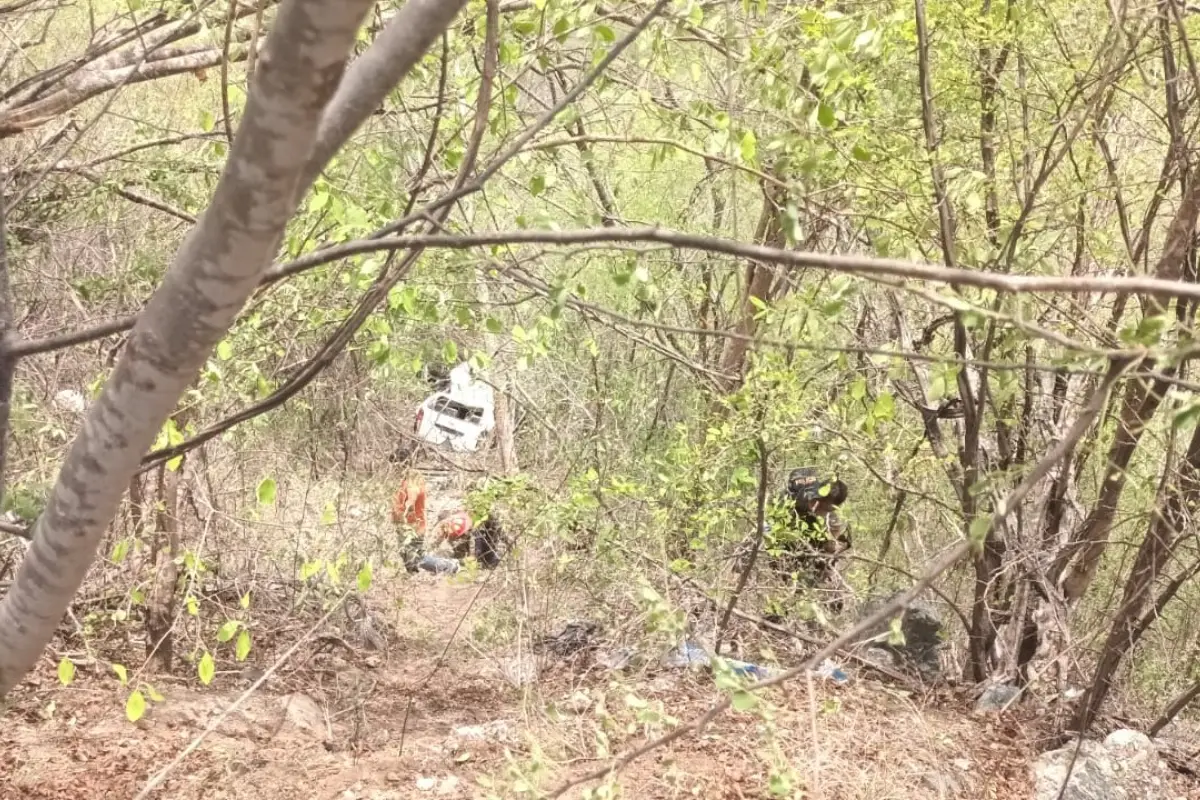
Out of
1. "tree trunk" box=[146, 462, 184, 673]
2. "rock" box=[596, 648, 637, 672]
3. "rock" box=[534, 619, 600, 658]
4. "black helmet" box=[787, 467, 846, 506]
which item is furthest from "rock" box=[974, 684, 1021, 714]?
"tree trunk" box=[146, 462, 184, 673]

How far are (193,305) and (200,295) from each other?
0.02 m

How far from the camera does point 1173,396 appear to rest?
134cm

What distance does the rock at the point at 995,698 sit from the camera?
4879 mm

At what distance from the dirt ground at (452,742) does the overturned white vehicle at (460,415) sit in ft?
10.8

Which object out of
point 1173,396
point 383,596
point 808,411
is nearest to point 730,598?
point 808,411

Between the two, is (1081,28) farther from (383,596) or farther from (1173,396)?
(383,596)

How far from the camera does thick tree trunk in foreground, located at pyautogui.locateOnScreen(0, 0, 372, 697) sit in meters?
0.79

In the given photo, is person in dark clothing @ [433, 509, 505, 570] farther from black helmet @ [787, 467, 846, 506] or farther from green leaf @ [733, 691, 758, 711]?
green leaf @ [733, 691, 758, 711]

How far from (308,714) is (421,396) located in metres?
4.35

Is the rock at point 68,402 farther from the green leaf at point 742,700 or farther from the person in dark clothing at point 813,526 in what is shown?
the green leaf at point 742,700

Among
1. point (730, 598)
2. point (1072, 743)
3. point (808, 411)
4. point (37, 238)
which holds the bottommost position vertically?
point (1072, 743)

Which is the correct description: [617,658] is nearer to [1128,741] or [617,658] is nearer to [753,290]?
[1128,741]

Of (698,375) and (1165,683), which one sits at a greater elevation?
(698,375)

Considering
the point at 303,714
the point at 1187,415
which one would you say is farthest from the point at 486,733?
the point at 1187,415
